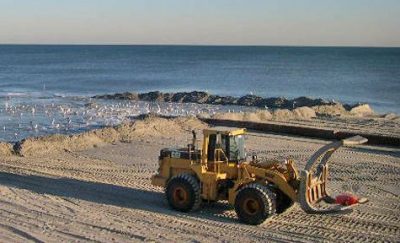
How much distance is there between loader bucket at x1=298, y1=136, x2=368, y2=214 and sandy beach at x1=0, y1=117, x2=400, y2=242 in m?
0.43

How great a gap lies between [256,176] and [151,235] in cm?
243

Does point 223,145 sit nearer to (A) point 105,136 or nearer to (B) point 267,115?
(A) point 105,136

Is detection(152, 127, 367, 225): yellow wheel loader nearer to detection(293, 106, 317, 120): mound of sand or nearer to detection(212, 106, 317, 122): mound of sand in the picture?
detection(212, 106, 317, 122): mound of sand

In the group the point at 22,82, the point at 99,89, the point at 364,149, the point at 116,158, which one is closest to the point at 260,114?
the point at 364,149

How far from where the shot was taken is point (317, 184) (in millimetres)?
12250

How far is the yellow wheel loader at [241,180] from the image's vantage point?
11.8m

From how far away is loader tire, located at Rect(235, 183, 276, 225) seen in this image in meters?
11.8

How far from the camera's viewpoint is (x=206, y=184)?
12.6 meters

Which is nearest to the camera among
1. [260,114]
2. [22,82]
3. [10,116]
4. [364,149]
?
[364,149]

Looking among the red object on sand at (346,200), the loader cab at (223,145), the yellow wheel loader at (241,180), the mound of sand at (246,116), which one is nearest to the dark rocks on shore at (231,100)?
the mound of sand at (246,116)

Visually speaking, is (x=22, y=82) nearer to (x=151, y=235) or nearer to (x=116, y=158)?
(x=116, y=158)

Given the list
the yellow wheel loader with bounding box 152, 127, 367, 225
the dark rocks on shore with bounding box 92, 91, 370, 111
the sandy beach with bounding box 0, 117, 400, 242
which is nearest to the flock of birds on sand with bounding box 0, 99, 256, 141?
the dark rocks on shore with bounding box 92, 91, 370, 111

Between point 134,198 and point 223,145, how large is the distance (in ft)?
10.5

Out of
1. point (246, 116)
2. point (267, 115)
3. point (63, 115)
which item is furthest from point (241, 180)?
point (63, 115)
